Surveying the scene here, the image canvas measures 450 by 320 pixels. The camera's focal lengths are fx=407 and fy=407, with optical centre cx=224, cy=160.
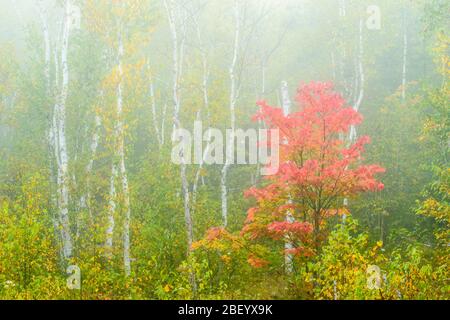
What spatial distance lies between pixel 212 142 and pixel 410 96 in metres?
10.4

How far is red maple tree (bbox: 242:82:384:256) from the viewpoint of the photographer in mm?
8562

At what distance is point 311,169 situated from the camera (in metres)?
8.60

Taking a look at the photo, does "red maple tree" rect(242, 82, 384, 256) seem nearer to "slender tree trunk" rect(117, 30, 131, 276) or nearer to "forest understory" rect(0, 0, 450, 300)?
"forest understory" rect(0, 0, 450, 300)

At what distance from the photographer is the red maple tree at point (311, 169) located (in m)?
8.56

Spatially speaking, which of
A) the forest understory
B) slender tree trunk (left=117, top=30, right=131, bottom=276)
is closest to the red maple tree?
the forest understory

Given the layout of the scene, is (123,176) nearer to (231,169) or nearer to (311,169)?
(311,169)

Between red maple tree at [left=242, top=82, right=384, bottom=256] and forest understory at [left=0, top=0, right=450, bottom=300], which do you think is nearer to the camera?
red maple tree at [left=242, top=82, right=384, bottom=256]

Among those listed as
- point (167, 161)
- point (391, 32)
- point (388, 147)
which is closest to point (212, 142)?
point (167, 161)

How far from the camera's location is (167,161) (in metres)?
16.5

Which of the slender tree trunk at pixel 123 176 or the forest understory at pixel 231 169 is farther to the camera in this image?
the slender tree trunk at pixel 123 176

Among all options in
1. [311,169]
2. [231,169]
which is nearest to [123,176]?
[311,169]

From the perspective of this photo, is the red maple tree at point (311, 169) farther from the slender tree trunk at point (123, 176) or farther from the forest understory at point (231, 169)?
the slender tree trunk at point (123, 176)

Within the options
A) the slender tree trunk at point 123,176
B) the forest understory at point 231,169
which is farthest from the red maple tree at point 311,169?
the slender tree trunk at point 123,176

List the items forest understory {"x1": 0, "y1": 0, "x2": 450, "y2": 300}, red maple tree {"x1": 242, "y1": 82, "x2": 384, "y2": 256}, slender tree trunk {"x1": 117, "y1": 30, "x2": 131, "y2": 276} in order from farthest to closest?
slender tree trunk {"x1": 117, "y1": 30, "x2": 131, "y2": 276}
forest understory {"x1": 0, "y1": 0, "x2": 450, "y2": 300}
red maple tree {"x1": 242, "y1": 82, "x2": 384, "y2": 256}
